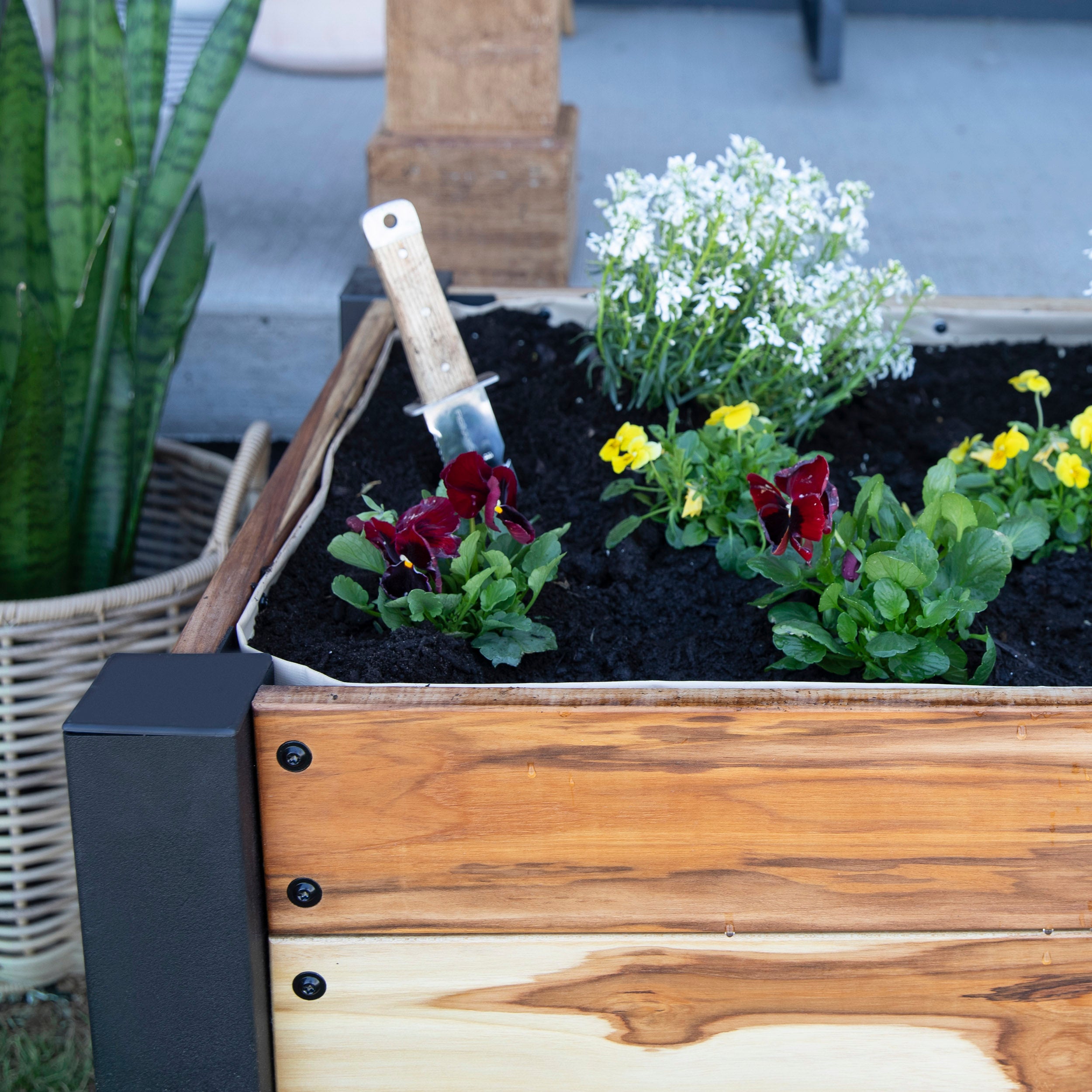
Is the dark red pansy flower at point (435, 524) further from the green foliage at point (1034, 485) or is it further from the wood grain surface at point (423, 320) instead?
the green foliage at point (1034, 485)

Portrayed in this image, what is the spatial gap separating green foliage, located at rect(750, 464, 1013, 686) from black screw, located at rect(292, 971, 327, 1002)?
1.45 ft

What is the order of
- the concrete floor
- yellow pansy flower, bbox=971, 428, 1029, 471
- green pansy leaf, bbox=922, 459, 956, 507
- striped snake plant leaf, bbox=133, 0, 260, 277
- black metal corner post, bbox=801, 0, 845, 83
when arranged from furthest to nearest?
black metal corner post, bbox=801, 0, 845, 83
the concrete floor
striped snake plant leaf, bbox=133, 0, 260, 277
yellow pansy flower, bbox=971, 428, 1029, 471
green pansy leaf, bbox=922, 459, 956, 507

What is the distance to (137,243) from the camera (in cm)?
135

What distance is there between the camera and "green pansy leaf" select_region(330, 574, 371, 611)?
91 cm

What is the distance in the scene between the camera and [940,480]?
98 cm

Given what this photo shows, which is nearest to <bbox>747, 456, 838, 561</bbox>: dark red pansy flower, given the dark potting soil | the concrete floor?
the dark potting soil

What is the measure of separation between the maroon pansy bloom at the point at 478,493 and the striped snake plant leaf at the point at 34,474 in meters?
0.45

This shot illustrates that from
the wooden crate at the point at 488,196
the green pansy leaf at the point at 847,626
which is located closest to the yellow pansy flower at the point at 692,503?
the green pansy leaf at the point at 847,626

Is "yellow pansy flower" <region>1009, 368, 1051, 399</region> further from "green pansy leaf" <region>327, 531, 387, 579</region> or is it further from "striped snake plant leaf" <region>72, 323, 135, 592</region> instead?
"striped snake plant leaf" <region>72, 323, 135, 592</region>

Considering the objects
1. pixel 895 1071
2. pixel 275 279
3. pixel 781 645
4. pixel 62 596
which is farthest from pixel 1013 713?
pixel 275 279

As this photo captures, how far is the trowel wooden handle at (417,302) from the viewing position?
1.07 meters

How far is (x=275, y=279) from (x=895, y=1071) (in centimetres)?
156

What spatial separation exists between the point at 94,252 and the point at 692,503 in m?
0.73

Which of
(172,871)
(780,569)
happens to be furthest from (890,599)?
(172,871)
